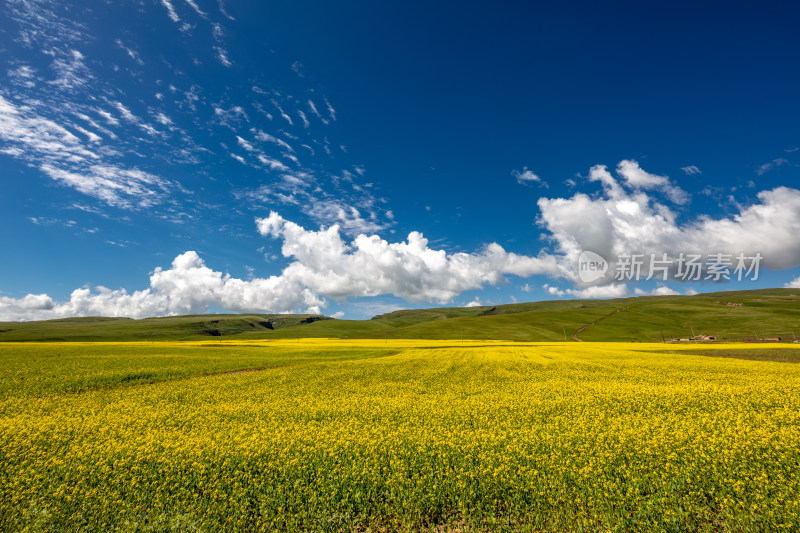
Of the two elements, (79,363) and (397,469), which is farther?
(79,363)

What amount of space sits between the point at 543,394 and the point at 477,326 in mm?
156339

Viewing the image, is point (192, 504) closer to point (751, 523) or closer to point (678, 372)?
point (751, 523)

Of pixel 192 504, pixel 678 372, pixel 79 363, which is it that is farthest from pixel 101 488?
pixel 79 363

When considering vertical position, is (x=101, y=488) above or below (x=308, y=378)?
above

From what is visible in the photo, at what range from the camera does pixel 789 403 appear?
50.8 feet

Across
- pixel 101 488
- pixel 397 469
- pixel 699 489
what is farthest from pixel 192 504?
pixel 699 489

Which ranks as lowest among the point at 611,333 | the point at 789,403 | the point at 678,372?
the point at 611,333

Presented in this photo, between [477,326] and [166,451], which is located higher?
[166,451]

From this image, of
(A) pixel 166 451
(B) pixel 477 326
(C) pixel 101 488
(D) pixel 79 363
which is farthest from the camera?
(B) pixel 477 326

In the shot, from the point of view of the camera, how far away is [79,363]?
37.1m

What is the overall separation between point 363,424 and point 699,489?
10.3 m

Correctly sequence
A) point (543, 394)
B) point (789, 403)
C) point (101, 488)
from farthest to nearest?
A: point (543, 394) < point (789, 403) < point (101, 488)

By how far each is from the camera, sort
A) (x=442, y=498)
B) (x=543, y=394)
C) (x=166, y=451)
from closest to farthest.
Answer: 1. (x=442, y=498)
2. (x=166, y=451)
3. (x=543, y=394)

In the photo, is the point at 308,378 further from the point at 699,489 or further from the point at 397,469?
the point at 699,489
